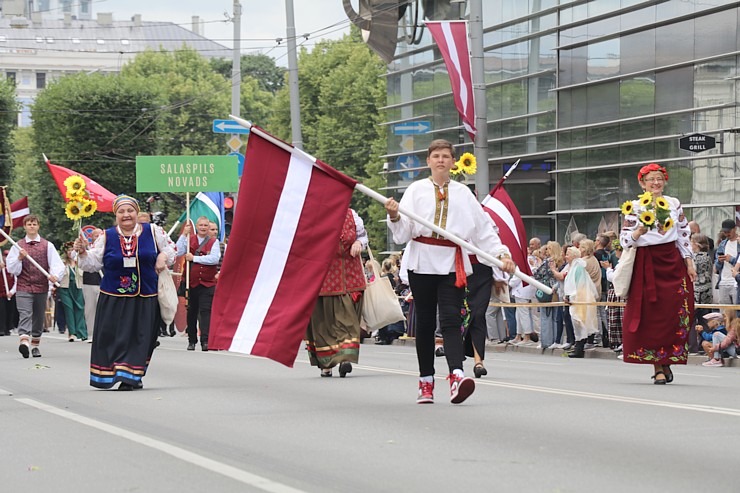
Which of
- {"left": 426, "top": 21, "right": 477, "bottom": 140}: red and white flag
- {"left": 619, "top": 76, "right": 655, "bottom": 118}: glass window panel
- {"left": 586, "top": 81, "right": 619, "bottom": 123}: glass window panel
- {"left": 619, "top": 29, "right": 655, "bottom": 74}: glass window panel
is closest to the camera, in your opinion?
{"left": 426, "top": 21, "right": 477, "bottom": 140}: red and white flag

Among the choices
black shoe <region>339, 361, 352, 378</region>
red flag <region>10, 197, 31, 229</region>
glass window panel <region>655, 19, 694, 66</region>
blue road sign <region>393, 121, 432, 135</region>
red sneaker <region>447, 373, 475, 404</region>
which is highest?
glass window panel <region>655, 19, 694, 66</region>

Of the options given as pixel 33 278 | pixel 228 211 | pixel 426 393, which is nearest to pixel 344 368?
pixel 426 393

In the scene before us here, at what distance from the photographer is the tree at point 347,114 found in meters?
71.8

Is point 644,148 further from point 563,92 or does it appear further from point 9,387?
point 9,387

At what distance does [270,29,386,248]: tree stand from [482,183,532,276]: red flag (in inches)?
2013

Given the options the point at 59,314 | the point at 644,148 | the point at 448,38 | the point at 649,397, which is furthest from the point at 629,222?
the point at 59,314

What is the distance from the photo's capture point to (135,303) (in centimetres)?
1339

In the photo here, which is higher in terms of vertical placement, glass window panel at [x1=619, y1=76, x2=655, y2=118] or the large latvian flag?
glass window panel at [x1=619, y1=76, x2=655, y2=118]

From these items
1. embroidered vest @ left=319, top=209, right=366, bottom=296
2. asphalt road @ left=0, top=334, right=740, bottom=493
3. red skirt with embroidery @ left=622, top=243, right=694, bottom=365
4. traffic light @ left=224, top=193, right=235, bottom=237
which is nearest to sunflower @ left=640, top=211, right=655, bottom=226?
red skirt with embroidery @ left=622, top=243, right=694, bottom=365

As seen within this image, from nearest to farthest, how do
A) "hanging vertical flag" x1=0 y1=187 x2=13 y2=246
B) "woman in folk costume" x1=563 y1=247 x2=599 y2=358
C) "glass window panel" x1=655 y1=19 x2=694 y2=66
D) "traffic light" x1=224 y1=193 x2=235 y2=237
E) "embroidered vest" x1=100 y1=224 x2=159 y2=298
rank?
"embroidered vest" x1=100 y1=224 x2=159 y2=298, "woman in folk costume" x1=563 y1=247 x2=599 y2=358, "hanging vertical flag" x1=0 y1=187 x2=13 y2=246, "glass window panel" x1=655 y1=19 x2=694 y2=66, "traffic light" x1=224 y1=193 x2=235 y2=237

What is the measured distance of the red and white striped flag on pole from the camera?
56.5 feet

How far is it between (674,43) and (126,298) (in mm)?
16057

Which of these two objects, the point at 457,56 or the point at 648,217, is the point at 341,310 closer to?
the point at 648,217

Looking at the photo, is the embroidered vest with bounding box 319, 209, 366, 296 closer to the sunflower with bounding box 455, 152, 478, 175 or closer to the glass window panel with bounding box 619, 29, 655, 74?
the sunflower with bounding box 455, 152, 478, 175
